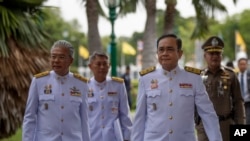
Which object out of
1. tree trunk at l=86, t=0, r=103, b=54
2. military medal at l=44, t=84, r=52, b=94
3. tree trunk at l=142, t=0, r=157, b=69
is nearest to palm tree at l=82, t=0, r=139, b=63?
tree trunk at l=86, t=0, r=103, b=54

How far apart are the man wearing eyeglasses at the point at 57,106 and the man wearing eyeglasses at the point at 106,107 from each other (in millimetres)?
1169

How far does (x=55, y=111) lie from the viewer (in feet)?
18.8

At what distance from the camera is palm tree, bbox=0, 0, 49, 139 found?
486 inches

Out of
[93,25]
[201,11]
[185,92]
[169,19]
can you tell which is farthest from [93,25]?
[185,92]

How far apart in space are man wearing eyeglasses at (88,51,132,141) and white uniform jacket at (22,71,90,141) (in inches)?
47.0

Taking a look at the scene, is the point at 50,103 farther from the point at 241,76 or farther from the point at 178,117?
the point at 241,76

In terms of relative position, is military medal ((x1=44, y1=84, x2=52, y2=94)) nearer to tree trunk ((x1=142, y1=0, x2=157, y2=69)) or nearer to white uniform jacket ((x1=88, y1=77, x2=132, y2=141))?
white uniform jacket ((x1=88, y1=77, x2=132, y2=141))

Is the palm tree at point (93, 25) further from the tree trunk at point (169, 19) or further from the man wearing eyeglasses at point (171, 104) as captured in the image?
the man wearing eyeglasses at point (171, 104)

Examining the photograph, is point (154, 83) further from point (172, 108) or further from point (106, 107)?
point (106, 107)

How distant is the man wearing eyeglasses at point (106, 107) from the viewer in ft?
23.5

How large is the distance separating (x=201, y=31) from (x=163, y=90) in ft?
49.5

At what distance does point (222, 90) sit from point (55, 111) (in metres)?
2.06

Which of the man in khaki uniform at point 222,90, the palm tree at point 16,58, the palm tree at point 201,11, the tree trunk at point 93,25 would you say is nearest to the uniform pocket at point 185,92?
the man in khaki uniform at point 222,90

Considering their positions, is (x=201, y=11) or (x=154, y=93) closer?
(x=154, y=93)
